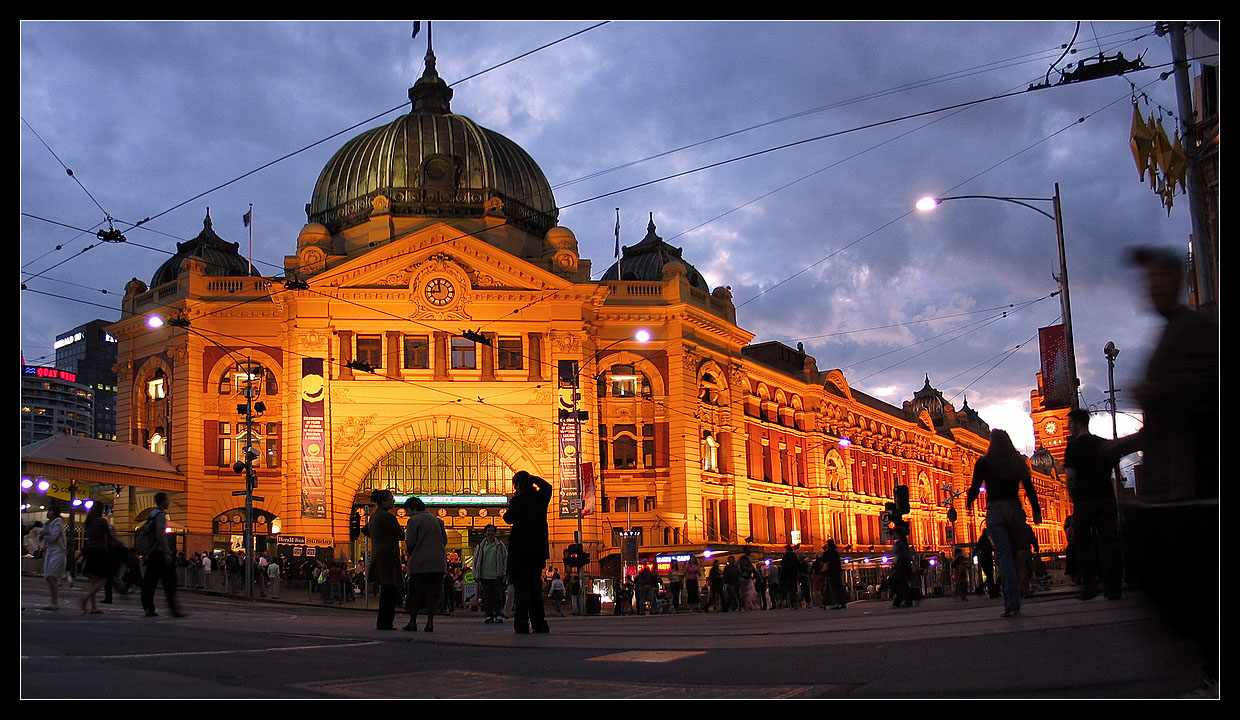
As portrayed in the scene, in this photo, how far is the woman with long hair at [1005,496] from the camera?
1165 cm

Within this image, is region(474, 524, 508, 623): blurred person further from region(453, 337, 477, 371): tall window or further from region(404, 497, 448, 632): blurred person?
region(453, 337, 477, 371): tall window

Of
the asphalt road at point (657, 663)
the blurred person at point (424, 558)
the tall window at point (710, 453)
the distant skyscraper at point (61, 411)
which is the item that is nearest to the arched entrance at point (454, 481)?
the tall window at point (710, 453)

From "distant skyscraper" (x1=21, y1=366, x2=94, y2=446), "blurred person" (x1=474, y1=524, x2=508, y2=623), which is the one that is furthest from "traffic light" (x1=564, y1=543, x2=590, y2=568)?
"distant skyscraper" (x1=21, y1=366, x2=94, y2=446)

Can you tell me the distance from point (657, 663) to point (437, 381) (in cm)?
4632

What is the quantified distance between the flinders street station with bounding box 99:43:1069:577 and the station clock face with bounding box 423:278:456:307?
0.07m

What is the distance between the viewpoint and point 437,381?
177 ft

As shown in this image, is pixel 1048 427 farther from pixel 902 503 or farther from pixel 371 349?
pixel 902 503

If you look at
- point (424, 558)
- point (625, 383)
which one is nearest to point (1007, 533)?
point (424, 558)

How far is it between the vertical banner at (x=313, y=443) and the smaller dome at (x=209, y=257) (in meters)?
14.4

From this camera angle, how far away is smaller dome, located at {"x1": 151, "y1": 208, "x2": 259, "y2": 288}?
6359 centimetres

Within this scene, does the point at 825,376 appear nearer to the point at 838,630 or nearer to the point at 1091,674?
the point at 838,630

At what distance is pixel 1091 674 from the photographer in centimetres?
651

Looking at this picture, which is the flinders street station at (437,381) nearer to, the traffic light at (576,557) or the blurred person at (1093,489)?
the traffic light at (576,557)
